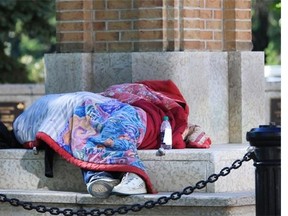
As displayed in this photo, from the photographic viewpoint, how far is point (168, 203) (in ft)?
31.8

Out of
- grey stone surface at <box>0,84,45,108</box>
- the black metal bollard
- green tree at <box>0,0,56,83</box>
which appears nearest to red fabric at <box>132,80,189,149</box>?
the black metal bollard

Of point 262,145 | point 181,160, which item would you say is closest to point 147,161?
point 181,160

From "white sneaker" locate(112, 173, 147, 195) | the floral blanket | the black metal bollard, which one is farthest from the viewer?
the floral blanket

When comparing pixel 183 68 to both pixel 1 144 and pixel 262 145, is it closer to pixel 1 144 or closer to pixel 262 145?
pixel 1 144

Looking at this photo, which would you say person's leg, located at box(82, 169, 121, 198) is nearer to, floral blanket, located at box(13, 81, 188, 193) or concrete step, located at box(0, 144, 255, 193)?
floral blanket, located at box(13, 81, 188, 193)

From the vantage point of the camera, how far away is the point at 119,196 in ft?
32.1

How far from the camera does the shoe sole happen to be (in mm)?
9711

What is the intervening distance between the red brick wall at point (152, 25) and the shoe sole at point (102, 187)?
162 cm

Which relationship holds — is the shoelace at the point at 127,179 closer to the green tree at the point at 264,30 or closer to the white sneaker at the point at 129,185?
the white sneaker at the point at 129,185

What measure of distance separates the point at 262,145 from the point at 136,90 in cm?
213

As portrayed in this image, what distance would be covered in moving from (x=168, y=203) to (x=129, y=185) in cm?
30

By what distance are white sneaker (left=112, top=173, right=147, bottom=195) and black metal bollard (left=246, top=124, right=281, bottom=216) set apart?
1.37 m

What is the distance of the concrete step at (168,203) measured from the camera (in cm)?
961

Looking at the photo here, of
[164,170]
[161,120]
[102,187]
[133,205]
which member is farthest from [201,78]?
[133,205]
